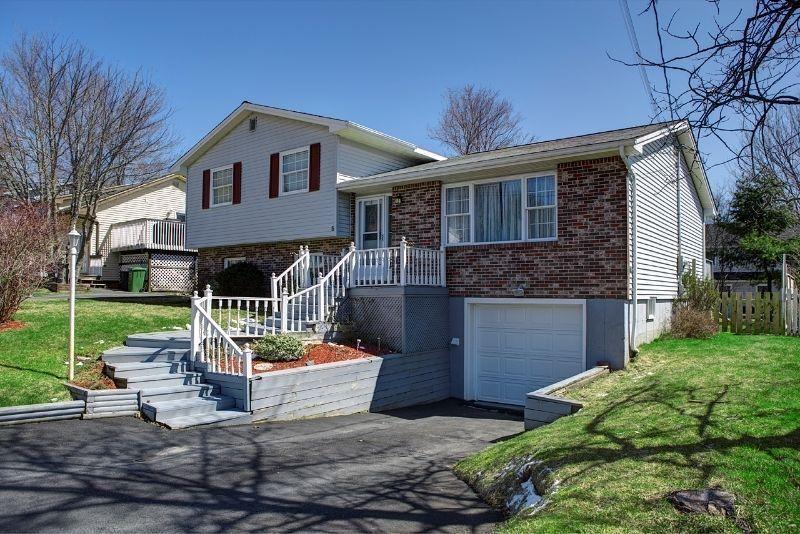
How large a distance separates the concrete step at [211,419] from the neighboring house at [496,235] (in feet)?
14.2

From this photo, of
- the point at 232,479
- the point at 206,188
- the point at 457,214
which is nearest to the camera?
the point at 232,479

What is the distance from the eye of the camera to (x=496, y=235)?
1373 cm

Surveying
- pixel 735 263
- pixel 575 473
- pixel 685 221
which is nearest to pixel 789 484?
pixel 575 473

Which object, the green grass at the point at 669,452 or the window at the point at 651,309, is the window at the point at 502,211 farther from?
the green grass at the point at 669,452

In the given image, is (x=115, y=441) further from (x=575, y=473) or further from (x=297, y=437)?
(x=575, y=473)

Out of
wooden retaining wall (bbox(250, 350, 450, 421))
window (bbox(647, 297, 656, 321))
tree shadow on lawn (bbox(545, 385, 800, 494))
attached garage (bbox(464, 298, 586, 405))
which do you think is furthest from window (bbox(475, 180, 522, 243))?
tree shadow on lawn (bbox(545, 385, 800, 494))

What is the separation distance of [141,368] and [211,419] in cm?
221

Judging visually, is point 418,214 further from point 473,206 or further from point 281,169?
point 281,169

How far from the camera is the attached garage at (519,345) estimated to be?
1242cm

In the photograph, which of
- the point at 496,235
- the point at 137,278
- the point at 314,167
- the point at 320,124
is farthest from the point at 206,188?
the point at 496,235

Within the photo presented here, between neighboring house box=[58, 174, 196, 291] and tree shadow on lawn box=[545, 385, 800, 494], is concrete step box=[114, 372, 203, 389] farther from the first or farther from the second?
neighboring house box=[58, 174, 196, 291]

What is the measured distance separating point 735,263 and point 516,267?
71.3 ft

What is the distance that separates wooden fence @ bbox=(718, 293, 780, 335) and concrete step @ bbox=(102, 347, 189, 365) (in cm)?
1344

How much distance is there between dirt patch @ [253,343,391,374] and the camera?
11039 mm
